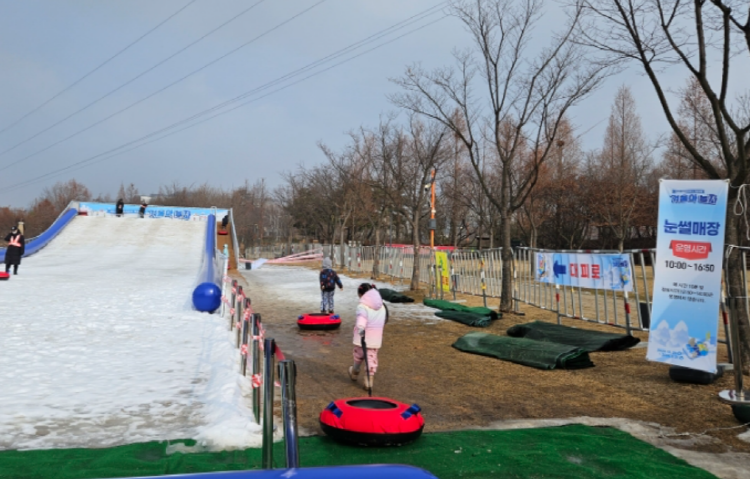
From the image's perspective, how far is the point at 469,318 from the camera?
1404 cm

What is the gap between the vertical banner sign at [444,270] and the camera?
18969 mm

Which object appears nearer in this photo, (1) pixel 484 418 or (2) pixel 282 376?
(2) pixel 282 376

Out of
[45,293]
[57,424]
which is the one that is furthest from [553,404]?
[45,293]

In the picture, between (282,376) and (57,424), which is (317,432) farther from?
(57,424)

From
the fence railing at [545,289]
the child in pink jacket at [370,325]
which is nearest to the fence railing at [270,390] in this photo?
the child in pink jacket at [370,325]

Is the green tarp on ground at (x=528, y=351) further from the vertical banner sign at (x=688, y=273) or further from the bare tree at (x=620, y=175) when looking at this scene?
the bare tree at (x=620, y=175)

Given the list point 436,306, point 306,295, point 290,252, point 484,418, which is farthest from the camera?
point 290,252

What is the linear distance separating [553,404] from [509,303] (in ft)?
26.9

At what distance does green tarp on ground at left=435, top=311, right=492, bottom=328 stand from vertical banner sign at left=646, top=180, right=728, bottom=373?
19.4 ft

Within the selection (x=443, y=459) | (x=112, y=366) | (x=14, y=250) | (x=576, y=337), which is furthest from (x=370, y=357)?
(x=14, y=250)

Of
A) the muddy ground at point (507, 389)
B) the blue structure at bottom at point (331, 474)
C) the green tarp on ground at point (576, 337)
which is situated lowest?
the muddy ground at point (507, 389)

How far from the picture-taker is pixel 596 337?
35.5 ft

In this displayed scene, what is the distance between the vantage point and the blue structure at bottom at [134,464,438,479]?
1.75 metres

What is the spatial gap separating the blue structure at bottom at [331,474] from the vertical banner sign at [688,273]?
22.0 ft
